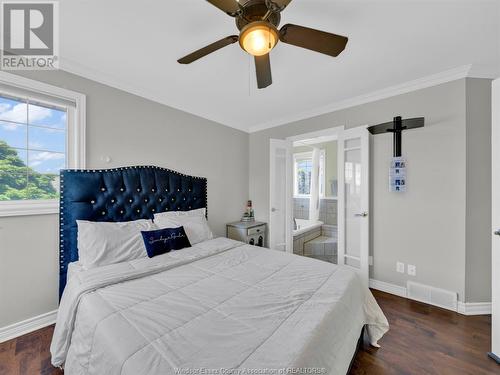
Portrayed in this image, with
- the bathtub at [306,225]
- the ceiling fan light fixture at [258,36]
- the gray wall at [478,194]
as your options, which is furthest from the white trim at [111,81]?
the gray wall at [478,194]

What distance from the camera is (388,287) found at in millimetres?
2715

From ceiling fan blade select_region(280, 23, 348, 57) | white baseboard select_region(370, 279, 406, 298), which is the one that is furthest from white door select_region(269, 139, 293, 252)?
ceiling fan blade select_region(280, 23, 348, 57)

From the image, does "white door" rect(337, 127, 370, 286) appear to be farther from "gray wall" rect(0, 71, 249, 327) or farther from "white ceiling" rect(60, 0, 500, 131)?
"gray wall" rect(0, 71, 249, 327)

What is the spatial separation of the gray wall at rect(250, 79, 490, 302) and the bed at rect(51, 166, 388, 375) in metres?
1.22

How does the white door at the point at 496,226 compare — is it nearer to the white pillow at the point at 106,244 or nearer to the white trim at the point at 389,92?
the white trim at the point at 389,92

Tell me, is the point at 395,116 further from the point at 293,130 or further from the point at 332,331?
the point at 332,331

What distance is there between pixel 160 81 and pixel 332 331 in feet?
Answer: 9.35

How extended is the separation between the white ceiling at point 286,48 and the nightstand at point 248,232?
1995mm

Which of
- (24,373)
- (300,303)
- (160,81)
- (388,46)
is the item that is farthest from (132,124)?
(388,46)

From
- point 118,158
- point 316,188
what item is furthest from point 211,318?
point 316,188

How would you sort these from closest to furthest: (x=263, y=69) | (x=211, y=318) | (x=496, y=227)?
1. (x=211, y=318)
2. (x=263, y=69)
3. (x=496, y=227)

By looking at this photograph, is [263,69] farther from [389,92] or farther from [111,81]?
[389,92]

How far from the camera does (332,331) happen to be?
114cm

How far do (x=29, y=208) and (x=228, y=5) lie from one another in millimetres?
2321
